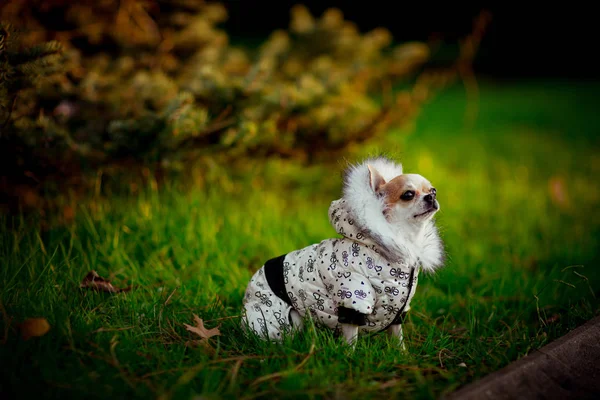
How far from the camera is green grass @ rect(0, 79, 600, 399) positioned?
7.00 feet

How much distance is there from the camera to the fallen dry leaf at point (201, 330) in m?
2.43

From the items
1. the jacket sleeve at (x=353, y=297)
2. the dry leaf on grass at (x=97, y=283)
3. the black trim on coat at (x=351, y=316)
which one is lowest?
Result: the dry leaf on grass at (x=97, y=283)

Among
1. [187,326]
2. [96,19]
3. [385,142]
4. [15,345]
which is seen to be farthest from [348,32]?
[15,345]

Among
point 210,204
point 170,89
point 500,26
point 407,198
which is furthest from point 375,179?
point 500,26

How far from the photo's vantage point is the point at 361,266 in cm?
229

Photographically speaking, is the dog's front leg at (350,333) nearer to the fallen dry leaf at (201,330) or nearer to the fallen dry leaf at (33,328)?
the fallen dry leaf at (201,330)

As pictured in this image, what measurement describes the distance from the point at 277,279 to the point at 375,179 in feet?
2.17

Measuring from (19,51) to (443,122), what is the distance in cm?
691

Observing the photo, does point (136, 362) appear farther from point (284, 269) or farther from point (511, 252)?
point (511, 252)

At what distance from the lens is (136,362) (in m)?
2.23

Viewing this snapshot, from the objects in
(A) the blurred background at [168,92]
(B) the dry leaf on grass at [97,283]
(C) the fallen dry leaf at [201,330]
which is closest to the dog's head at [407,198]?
(C) the fallen dry leaf at [201,330]

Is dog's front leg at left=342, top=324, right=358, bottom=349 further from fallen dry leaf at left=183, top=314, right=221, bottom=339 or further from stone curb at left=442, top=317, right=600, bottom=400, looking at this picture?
fallen dry leaf at left=183, top=314, right=221, bottom=339

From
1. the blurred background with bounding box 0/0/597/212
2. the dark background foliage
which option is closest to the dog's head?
the blurred background with bounding box 0/0/597/212

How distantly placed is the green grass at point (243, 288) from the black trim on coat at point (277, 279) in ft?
0.70
